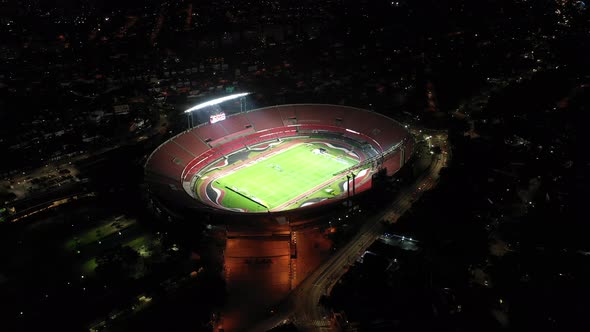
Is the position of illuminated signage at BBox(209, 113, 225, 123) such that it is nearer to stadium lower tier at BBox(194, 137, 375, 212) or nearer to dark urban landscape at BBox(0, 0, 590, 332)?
dark urban landscape at BBox(0, 0, 590, 332)

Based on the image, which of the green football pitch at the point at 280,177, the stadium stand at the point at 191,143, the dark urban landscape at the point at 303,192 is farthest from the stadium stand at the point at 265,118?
the stadium stand at the point at 191,143

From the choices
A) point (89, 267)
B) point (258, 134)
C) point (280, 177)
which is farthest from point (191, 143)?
point (89, 267)

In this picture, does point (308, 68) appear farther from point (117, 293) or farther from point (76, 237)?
point (117, 293)

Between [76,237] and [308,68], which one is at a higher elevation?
[308,68]

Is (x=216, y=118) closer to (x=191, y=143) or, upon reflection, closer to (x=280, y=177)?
(x=191, y=143)

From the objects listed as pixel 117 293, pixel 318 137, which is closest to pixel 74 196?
pixel 117 293
